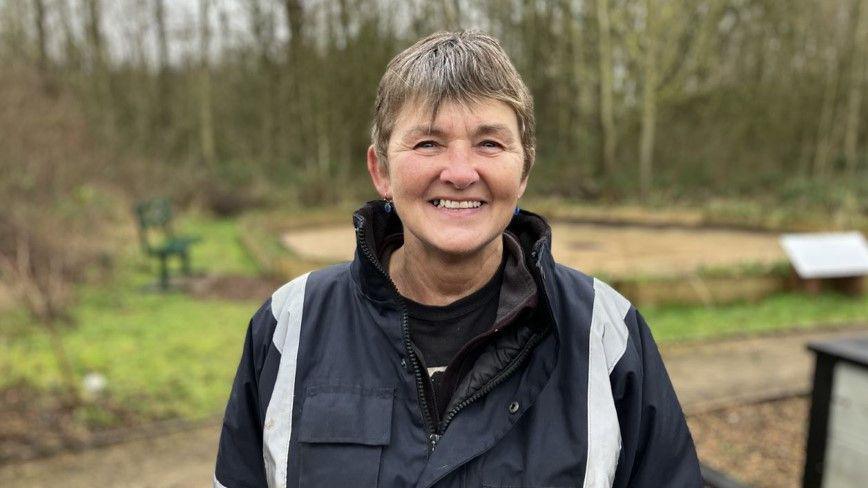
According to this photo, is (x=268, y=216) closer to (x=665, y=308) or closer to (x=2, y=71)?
(x=2, y=71)

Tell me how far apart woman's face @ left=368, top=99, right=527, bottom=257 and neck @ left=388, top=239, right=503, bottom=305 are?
4 cm

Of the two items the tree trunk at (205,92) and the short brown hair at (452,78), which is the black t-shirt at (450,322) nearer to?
the short brown hair at (452,78)

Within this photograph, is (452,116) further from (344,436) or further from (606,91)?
(606,91)

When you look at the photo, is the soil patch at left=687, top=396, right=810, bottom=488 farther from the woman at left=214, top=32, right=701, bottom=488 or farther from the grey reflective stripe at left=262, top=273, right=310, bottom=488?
the grey reflective stripe at left=262, top=273, right=310, bottom=488

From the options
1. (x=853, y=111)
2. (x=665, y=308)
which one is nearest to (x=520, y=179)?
(x=665, y=308)

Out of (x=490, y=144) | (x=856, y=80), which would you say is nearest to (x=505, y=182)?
(x=490, y=144)

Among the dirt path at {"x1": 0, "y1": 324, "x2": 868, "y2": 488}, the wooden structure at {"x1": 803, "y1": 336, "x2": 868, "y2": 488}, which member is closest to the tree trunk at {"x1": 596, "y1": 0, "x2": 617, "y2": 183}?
the dirt path at {"x1": 0, "y1": 324, "x2": 868, "y2": 488}

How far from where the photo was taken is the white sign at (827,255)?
9.24 meters

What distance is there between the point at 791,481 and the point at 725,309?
16.2ft

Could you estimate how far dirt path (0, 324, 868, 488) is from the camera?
464cm

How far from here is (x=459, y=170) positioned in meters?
1.63

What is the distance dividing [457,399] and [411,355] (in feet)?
0.48

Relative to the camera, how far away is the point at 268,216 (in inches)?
694

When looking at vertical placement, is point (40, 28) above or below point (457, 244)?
above
